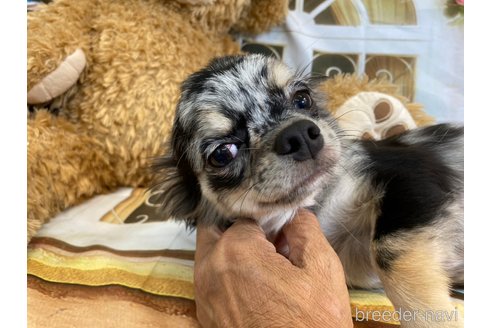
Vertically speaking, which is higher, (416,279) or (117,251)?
(416,279)

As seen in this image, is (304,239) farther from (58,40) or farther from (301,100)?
(58,40)

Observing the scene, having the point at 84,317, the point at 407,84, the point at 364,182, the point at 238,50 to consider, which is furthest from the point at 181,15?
the point at 84,317

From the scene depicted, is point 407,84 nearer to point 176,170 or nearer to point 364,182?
point 364,182

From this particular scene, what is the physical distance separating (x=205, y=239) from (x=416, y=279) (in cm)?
67

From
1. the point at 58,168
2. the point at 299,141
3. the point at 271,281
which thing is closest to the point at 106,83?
the point at 58,168

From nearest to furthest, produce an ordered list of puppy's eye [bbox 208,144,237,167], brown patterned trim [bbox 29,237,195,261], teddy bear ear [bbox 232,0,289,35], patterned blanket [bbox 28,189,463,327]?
puppy's eye [bbox 208,144,237,167] < patterned blanket [bbox 28,189,463,327] < brown patterned trim [bbox 29,237,195,261] < teddy bear ear [bbox 232,0,289,35]

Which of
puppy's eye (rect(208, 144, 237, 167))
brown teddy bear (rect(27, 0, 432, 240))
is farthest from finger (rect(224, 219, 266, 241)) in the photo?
brown teddy bear (rect(27, 0, 432, 240))

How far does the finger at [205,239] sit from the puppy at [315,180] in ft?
0.11

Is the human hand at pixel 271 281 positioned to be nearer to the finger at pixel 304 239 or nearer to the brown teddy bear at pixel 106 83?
the finger at pixel 304 239

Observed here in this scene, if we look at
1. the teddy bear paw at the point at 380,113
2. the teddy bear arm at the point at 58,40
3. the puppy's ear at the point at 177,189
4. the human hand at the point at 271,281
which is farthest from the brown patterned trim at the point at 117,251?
the teddy bear paw at the point at 380,113

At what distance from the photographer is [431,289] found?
3.92 feet

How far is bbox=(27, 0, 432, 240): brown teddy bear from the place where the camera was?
2.04 meters

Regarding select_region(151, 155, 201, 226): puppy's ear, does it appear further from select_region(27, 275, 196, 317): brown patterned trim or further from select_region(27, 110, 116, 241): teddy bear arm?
select_region(27, 110, 116, 241): teddy bear arm

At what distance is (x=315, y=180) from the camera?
1177 mm
